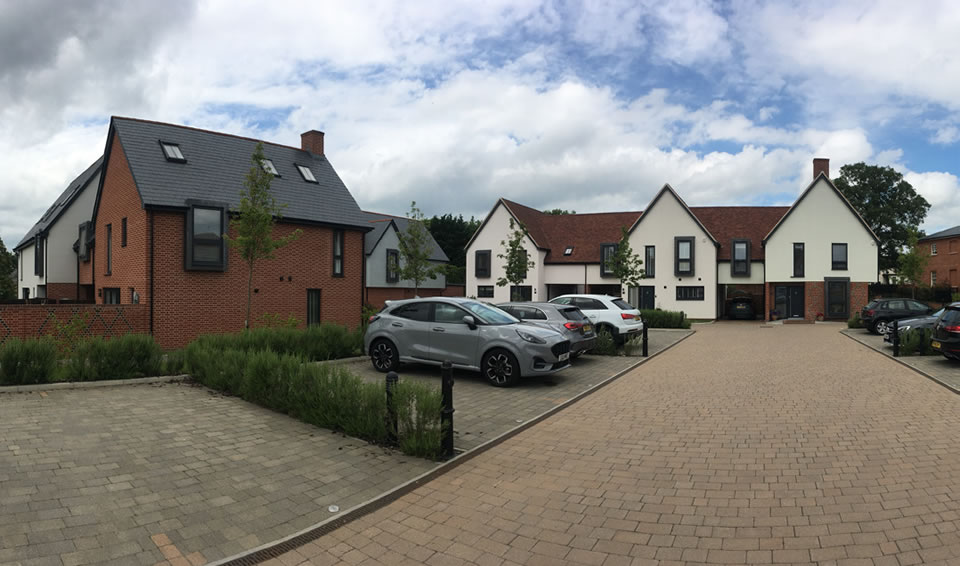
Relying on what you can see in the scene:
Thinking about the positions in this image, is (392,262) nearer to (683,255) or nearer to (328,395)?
(683,255)

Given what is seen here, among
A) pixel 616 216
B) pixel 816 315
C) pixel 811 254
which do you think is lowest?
pixel 816 315

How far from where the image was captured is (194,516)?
4.41 m

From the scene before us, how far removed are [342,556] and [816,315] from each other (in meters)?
38.5

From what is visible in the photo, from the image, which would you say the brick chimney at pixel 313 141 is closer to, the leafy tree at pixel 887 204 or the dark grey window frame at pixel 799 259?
the dark grey window frame at pixel 799 259

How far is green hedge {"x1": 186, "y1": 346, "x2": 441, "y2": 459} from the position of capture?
6117 mm

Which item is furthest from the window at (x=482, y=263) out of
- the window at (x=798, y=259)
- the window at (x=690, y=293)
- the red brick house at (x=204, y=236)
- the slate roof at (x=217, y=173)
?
the window at (x=798, y=259)

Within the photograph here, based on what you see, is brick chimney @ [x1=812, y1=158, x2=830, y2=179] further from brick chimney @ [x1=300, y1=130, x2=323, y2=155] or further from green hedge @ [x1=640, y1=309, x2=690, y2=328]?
brick chimney @ [x1=300, y1=130, x2=323, y2=155]

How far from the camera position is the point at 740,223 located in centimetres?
4022

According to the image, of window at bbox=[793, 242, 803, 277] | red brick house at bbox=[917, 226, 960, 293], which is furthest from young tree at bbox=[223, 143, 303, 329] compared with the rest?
red brick house at bbox=[917, 226, 960, 293]

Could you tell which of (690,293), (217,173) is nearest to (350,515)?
(217,173)

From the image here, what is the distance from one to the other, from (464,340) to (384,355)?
6.33 ft

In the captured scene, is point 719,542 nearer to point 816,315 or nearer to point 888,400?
point 888,400

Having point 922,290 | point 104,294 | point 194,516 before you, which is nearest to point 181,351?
point 194,516

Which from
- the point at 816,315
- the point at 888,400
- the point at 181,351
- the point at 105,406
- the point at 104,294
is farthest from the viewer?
the point at 816,315
